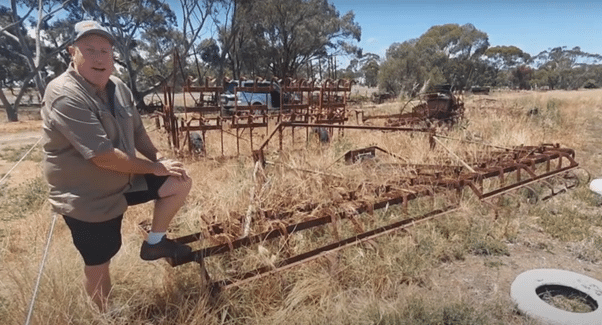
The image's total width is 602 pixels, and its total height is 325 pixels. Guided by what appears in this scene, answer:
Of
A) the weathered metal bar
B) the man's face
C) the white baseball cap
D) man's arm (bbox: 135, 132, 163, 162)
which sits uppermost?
the white baseball cap

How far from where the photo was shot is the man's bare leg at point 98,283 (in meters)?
2.11

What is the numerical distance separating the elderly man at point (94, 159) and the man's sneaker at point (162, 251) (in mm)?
131

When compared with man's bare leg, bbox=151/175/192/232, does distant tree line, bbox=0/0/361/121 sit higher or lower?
higher

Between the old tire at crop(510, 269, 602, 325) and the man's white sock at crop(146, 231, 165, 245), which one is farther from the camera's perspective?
the old tire at crop(510, 269, 602, 325)

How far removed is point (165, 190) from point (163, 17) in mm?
34238

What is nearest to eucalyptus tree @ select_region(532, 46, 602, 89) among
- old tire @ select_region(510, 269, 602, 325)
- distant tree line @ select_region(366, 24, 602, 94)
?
distant tree line @ select_region(366, 24, 602, 94)

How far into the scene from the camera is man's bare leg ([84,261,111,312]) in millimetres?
2109

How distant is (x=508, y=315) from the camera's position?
8.64 feet

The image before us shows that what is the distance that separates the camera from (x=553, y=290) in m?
3.01

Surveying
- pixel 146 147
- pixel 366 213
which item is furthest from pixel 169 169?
pixel 366 213

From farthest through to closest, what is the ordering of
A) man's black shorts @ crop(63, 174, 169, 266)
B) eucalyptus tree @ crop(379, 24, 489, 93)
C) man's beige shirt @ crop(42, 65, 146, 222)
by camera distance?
eucalyptus tree @ crop(379, 24, 489, 93) → man's black shorts @ crop(63, 174, 169, 266) → man's beige shirt @ crop(42, 65, 146, 222)

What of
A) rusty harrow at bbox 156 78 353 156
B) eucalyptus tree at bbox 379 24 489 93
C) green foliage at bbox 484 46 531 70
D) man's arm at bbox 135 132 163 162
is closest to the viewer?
man's arm at bbox 135 132 163 162

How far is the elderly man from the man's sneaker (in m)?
0.13

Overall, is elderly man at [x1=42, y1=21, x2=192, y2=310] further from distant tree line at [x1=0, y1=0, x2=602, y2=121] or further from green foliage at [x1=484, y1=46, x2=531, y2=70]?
green foliage at [x1=484, y1=46, x2=531, y2=70]
